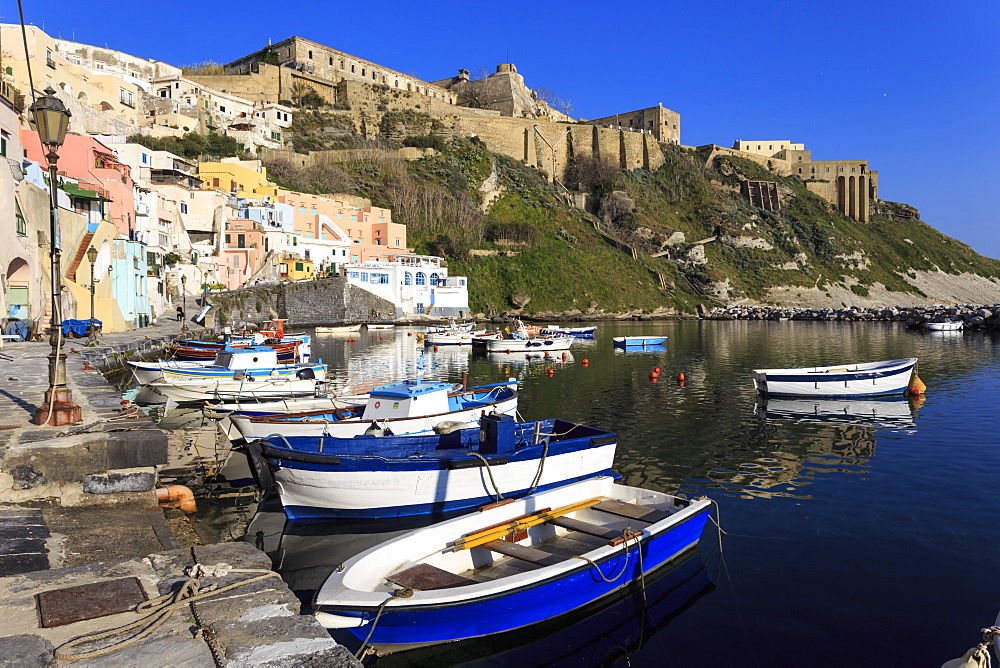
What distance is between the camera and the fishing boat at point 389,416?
14250mm

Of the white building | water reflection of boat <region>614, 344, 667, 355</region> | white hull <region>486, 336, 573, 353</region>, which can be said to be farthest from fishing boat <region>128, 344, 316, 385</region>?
the white building

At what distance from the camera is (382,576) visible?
7.51m

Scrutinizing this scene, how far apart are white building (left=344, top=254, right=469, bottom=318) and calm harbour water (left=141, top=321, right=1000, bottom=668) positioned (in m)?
47.8

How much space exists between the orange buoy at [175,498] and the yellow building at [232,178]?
63955mm

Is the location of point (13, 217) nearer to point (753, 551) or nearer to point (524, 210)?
point (753, 551)

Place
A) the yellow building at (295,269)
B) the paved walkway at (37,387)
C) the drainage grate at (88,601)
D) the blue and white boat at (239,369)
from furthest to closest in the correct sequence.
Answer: the yellow building at (295,269), the blue and white boat at (239,369), the paved walkway at (37,387), the drainage grate at (88,601)

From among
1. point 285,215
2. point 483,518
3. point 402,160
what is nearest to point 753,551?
point 483,518

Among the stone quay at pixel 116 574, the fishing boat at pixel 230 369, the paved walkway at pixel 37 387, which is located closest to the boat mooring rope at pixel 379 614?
the stone quay at pixel 116 574

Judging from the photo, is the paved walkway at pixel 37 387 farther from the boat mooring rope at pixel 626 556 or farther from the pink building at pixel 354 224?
the pink building at pixel 354 224

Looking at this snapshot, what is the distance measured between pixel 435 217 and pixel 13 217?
210ft

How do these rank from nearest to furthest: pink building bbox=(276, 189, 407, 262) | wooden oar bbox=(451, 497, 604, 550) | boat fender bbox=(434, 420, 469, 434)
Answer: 1. wooden oar bbox=(451, 497, 604, 550)
2. boat fender bbox=(434, 420, 469, 434)
3. pink building bbox=(276, 189, 407, 262)

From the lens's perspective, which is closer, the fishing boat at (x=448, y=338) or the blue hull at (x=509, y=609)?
the blue hull at (x=509, y=609)

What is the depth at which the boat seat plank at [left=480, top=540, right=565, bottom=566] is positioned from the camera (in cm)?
815

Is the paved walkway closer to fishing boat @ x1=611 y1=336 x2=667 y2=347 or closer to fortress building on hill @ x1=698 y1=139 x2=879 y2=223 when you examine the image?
fishing boat @ x1=611 y1=336 x2=667 y2=347
